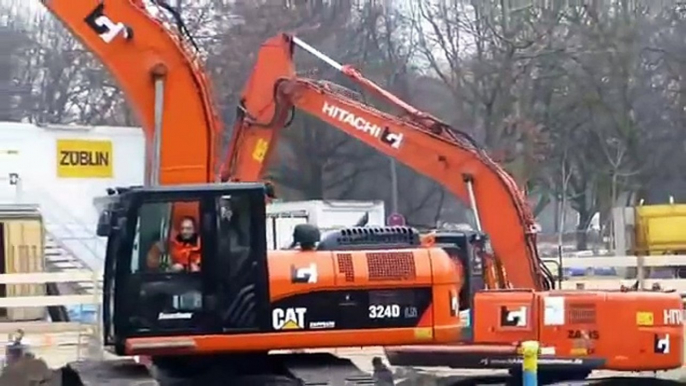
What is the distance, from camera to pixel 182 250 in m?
Result: 11.0

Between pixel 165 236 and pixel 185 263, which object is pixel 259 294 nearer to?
pixel 185 263

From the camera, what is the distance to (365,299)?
11344 millimetres

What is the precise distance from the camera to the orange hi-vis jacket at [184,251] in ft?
36.0

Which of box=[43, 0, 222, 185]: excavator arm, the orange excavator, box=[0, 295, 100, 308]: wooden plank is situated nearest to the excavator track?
the orange excavator

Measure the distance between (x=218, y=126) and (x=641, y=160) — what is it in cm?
3880

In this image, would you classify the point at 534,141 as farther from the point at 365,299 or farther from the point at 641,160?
the point at 365,299

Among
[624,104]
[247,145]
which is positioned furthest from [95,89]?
[247,145]

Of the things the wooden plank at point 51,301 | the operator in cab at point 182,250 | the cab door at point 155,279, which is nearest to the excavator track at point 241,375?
the cab door at point 155,279

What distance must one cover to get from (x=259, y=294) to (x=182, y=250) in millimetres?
647

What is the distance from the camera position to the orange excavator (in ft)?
35.9

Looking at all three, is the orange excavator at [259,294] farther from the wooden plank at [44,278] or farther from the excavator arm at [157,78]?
the wooden plank at [44,278]

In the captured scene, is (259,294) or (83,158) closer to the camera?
(259,294)

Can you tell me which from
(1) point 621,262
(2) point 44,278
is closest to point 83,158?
(2) point 44,278

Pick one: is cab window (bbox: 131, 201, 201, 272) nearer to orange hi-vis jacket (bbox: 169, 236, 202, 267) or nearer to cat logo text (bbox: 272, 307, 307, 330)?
orange hi-vis jacket (bbox: 169, 236, 202, 267)
